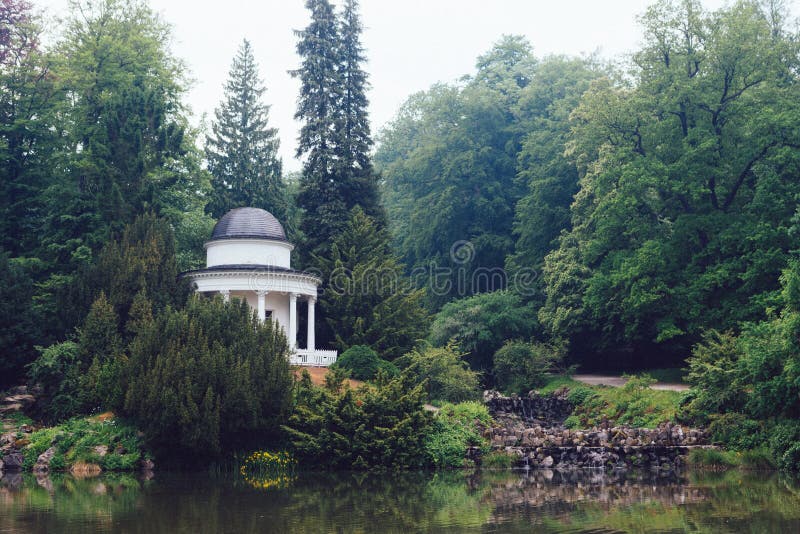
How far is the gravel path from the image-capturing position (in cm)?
3588

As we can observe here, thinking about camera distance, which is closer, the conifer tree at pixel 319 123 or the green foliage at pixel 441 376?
the green foliage at pixel 441 376

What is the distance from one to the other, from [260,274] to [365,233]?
689cm

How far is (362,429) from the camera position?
25031 mm

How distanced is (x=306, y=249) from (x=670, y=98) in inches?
760

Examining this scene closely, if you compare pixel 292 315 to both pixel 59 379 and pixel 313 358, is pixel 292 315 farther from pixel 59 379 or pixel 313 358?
pixel 59 379

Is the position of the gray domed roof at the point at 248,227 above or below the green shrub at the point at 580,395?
above

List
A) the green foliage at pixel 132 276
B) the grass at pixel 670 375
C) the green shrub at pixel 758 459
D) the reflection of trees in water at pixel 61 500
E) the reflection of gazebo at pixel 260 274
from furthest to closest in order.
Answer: the grass at pixel 670 375 → the reflection of gazebo at pixel 260 274 → the green foliage at pixel 132 276 → the green shrub at pixel 758 459 → the reflection of trees in water at pixel 61 500

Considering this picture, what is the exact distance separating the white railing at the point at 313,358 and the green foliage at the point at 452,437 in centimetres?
856

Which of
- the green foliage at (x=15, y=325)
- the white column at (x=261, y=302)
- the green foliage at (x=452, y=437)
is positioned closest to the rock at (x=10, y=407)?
the green foliage at (x=15, y=325)

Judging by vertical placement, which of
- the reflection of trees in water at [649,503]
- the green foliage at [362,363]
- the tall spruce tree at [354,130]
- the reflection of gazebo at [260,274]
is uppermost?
the tall spruce tree at [354,130]

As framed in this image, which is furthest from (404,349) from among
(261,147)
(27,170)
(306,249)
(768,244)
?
(261,147)

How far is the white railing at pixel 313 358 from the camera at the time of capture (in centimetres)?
3512

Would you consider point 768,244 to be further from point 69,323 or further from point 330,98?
point 69,323

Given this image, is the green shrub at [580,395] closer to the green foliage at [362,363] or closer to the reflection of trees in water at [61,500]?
the green foliage at [362,363]
